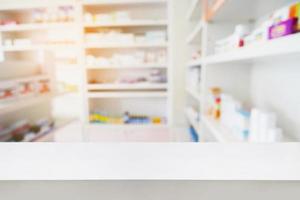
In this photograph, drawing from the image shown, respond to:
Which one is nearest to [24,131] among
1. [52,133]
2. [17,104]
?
[52,133]

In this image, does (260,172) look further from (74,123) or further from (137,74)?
(74,123)

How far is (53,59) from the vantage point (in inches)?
82.9

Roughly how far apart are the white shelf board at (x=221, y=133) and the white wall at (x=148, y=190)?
0.52 meters

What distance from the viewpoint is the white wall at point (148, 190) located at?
1.01 feet

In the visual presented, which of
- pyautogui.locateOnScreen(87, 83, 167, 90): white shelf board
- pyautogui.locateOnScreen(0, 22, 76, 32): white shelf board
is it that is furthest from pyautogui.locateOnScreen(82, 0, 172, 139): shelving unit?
pyautogui.locateOnScreen(0, 22, 76, 32): white shelf board

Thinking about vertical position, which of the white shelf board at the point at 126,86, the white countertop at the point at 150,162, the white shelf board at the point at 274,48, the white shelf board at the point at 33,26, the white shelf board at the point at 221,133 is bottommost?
the white shelf board at the point at 221,133

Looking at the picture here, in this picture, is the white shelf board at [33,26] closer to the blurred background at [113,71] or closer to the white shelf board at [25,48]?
the blurred background at [113,71]

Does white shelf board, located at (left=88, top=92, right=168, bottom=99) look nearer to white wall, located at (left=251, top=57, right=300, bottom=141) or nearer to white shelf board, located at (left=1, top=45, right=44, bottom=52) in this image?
white shelf board, located at (left=1, top=45, right=44, bottom=52)

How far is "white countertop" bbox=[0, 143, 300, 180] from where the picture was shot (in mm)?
295

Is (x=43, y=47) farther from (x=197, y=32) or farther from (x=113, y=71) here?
(x=197, y=32)

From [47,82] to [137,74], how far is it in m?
1.00

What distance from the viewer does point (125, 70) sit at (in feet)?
7.61

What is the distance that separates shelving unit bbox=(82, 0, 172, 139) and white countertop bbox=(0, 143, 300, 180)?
1.76 metres

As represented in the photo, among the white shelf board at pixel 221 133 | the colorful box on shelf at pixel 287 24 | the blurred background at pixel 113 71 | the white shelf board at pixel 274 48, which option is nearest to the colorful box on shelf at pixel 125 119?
the blurred background at pixel 113 71
